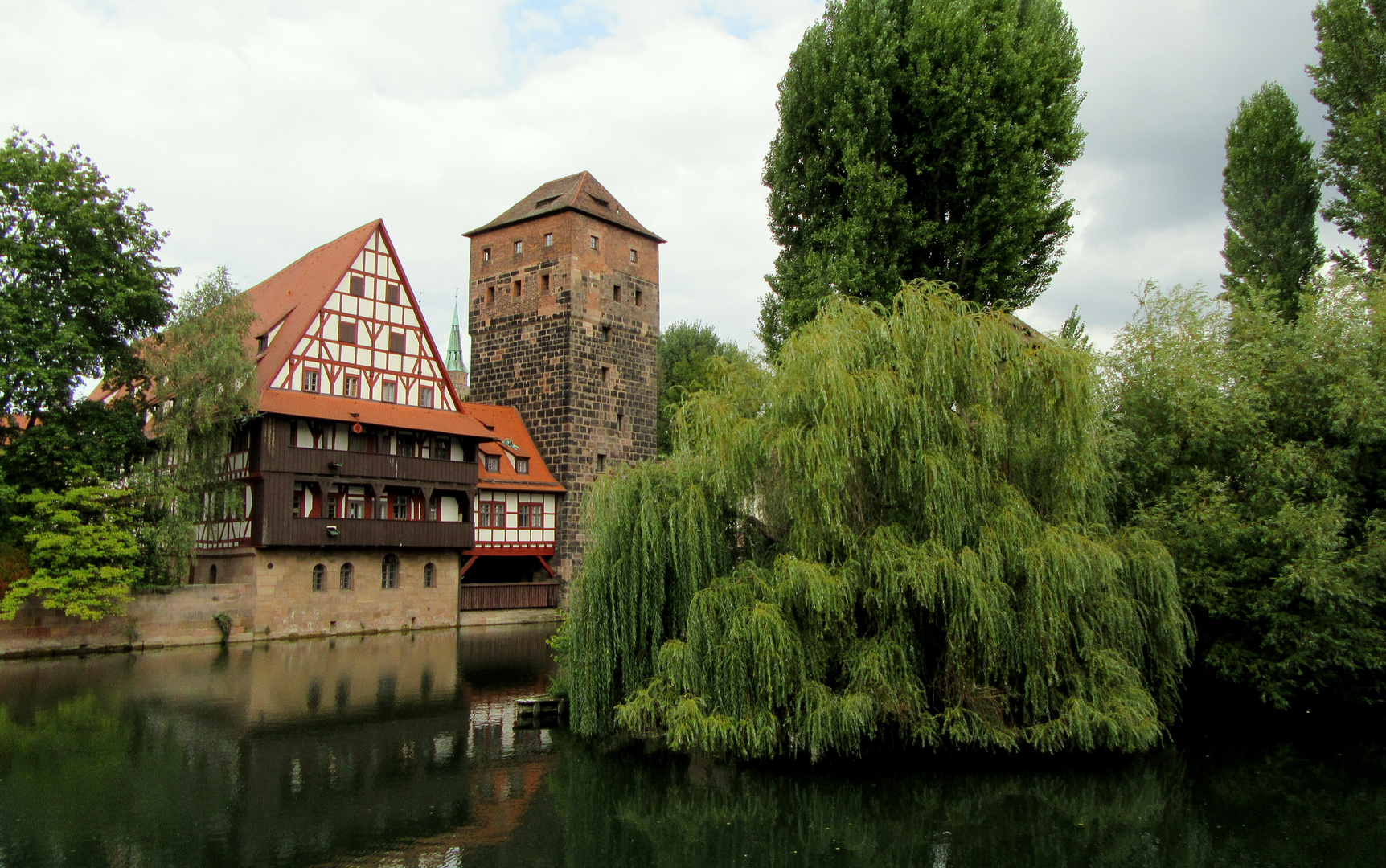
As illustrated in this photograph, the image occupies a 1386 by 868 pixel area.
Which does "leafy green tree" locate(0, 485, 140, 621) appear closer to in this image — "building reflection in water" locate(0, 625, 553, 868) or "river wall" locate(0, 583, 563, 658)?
"river wall" locate(0, 583, 563, 658)

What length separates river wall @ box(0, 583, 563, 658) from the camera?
23797mm

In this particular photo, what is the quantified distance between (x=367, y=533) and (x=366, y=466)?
202 centimetres

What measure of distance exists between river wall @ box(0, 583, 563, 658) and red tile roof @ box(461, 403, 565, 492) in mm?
7012

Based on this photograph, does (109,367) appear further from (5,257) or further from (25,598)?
(25,598)

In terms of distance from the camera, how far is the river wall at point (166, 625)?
23.8 metres

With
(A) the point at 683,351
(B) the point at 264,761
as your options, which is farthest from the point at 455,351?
(B) the point at 264,761

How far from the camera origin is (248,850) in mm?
9508

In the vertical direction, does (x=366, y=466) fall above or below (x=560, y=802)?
above

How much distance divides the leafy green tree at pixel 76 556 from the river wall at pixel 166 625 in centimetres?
55

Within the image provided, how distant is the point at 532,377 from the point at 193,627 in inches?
621

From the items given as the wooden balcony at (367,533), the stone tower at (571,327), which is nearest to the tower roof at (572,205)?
the stone tower at (571,327)

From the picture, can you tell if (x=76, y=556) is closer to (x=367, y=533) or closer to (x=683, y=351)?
(x=367, y=533)

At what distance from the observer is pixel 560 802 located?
11.4 m

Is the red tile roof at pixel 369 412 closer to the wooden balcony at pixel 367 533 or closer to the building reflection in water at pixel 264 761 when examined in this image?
the wooden balcony at pixel 367 533
